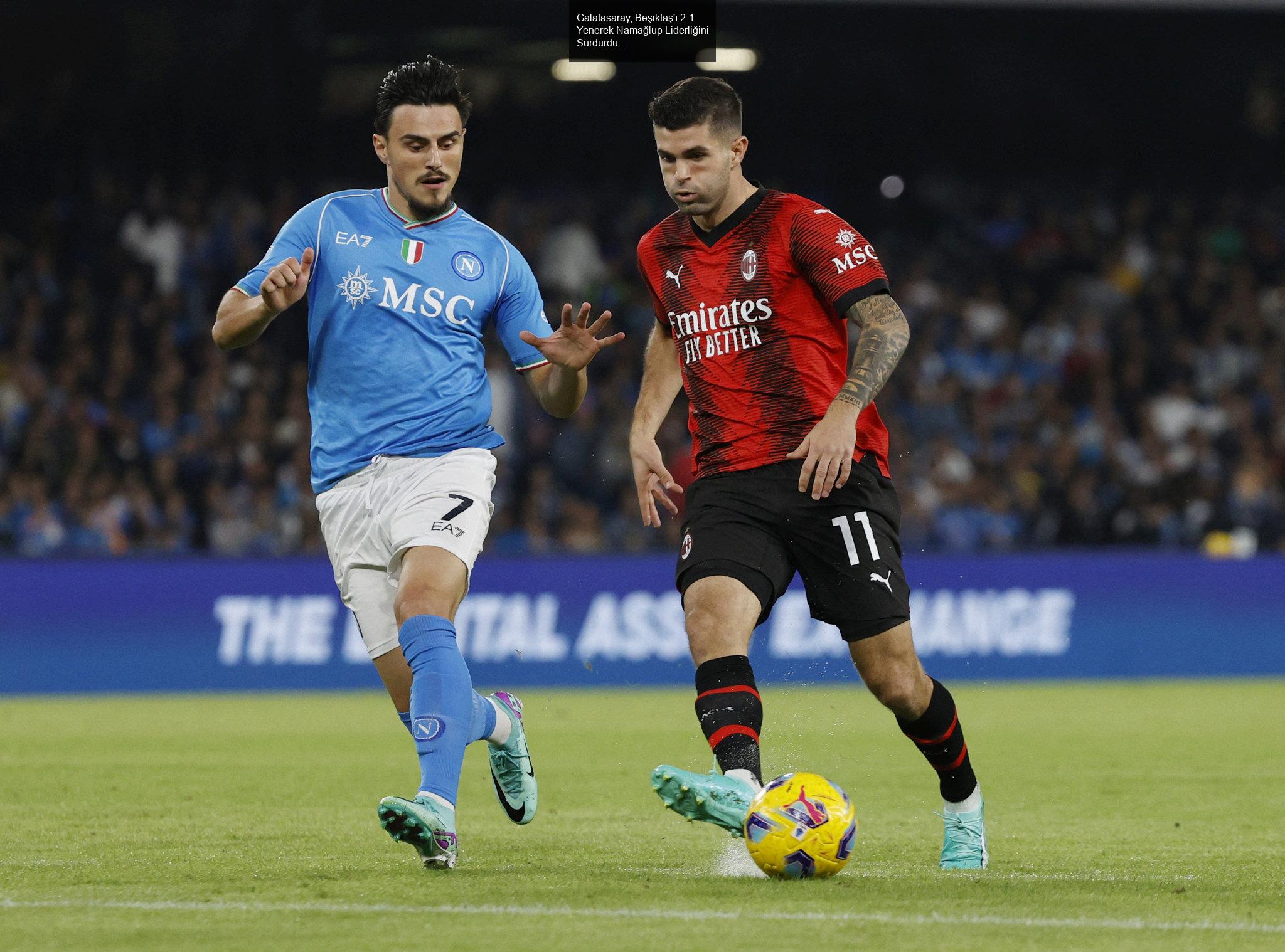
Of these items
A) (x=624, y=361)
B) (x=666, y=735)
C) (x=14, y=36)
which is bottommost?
(x=666, y=735)

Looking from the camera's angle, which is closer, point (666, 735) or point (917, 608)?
point (666, 735)

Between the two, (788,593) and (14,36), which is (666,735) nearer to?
(788,593)

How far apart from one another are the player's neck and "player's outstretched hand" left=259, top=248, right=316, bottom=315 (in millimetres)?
1222

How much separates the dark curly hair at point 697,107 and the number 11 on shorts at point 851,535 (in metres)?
1.22

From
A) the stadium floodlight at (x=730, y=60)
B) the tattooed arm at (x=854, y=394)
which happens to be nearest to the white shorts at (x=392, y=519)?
the tattooed arm at (x=854, y=394)

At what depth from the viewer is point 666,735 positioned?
417 inches

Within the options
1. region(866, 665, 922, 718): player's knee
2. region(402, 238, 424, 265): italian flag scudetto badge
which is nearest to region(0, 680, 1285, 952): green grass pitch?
region(866, 665, 922, 718): player's knee

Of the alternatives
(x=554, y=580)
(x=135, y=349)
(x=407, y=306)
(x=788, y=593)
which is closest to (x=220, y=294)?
(x=135, y=349)

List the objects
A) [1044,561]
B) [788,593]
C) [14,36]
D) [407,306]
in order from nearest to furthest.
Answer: [407,306] < [788,593] < [1044,561] < [14,36]

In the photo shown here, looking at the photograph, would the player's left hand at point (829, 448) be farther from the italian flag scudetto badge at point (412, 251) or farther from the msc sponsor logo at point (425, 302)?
the italian flag scudetto badge at point (412, 251)

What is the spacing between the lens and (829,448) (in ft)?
17.4

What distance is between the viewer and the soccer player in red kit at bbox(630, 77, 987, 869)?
17.7ft

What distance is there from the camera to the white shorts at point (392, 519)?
5754 mm

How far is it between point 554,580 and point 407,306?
834 cm
